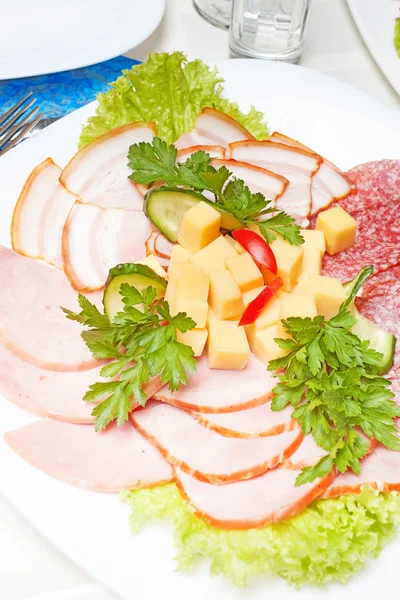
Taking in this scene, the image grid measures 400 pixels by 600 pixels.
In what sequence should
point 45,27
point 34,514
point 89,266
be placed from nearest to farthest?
1. point 34,514
2. point 89,266
3. point 45,27

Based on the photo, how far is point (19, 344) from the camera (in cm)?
225

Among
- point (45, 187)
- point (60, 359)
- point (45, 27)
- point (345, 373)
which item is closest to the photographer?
point (345, 373)

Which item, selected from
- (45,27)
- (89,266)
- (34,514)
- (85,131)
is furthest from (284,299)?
(45,27)

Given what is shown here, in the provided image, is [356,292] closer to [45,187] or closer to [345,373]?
[345,373]

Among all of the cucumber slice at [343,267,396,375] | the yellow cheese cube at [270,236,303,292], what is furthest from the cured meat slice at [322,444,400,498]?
the yellow cheese cube at [270,236,303,292]

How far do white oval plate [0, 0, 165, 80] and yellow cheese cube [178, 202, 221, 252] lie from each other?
127cm

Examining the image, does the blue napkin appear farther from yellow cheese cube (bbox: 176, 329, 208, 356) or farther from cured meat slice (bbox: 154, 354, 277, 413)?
cured meat slice (bbox: 154, 354, 277, 413)

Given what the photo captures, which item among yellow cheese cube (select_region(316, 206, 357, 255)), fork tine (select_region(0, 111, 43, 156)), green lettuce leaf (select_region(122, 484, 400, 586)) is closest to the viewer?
green lettuce leaf (select_region(122, 484, 400, 586))

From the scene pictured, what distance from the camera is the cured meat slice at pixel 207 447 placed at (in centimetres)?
197

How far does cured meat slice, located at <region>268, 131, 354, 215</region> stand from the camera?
9.32 feet

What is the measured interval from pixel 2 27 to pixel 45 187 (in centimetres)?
130

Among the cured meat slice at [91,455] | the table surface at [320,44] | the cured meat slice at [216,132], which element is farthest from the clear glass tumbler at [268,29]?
the cured meat slice at [91,455]

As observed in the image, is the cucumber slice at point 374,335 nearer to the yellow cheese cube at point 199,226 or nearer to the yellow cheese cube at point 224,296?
the yellow cheese cube at point 224,296

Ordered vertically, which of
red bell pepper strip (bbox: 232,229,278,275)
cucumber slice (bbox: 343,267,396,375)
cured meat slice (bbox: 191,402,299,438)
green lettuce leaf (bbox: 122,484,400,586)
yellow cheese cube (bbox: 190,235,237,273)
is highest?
red bell pepper strip (bbox: 232,229,278,275)
